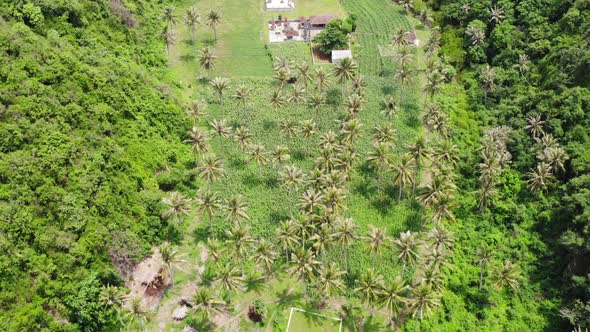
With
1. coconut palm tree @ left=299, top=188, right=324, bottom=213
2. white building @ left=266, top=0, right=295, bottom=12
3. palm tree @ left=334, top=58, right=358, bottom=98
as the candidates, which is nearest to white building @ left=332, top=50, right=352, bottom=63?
palm tree @ left=334, top=58, right=358, bottom=98

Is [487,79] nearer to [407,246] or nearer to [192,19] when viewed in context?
[407,246]

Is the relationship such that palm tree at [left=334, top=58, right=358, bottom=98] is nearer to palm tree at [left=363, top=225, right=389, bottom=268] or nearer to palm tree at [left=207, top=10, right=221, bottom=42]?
palm tree at [left=207, top=10, right=221, bottom=42]

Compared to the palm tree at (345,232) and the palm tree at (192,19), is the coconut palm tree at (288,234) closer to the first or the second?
the palm tree at (345,232)

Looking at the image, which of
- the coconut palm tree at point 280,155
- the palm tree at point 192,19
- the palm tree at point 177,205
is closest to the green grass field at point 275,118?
the palm tree at point 192,19

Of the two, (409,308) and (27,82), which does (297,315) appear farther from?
(27,82)

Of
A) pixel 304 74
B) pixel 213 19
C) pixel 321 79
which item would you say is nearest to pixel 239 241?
pixel 321 79
